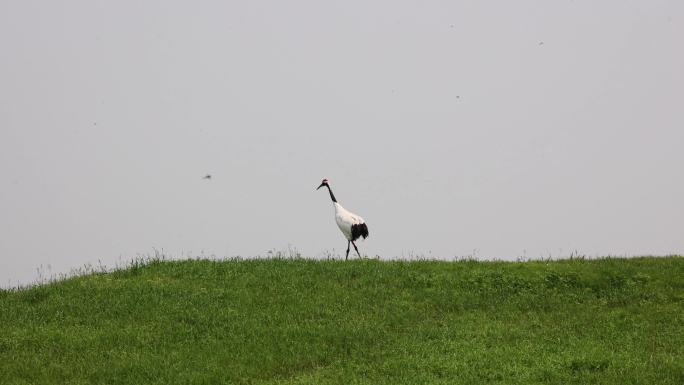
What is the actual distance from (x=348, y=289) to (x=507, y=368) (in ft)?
19.1

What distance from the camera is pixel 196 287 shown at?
18.7 meters

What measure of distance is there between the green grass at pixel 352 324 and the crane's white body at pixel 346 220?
2.81 meters

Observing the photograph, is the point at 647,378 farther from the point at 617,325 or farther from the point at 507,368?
the point at 617,325

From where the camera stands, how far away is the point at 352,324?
52.1 feet

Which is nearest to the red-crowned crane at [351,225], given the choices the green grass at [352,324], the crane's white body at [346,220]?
the crane's white body at [346,220]

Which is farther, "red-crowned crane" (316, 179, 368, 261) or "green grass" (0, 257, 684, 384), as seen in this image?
"red-crowned crane" (316, 179, 368, 261)

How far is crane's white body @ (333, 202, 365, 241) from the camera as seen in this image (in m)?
23.6

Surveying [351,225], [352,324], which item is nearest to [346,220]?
[351,225]

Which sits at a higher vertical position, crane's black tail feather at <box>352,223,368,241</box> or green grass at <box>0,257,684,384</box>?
crane's black tail feather at <box>352,223,368,241</box>

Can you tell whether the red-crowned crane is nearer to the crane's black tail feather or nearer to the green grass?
the crane's black tail feather

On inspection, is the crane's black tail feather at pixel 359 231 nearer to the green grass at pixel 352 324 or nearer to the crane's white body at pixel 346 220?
the crane's white body at pixel 346 220

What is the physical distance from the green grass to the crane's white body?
2.81m

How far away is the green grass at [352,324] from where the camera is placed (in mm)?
13383

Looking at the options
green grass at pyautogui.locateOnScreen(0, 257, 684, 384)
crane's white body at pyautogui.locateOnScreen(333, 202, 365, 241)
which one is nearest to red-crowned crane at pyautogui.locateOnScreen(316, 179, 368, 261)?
crane's white body at pyautogui.locateOnScreen(333, 202, 365, 241)
